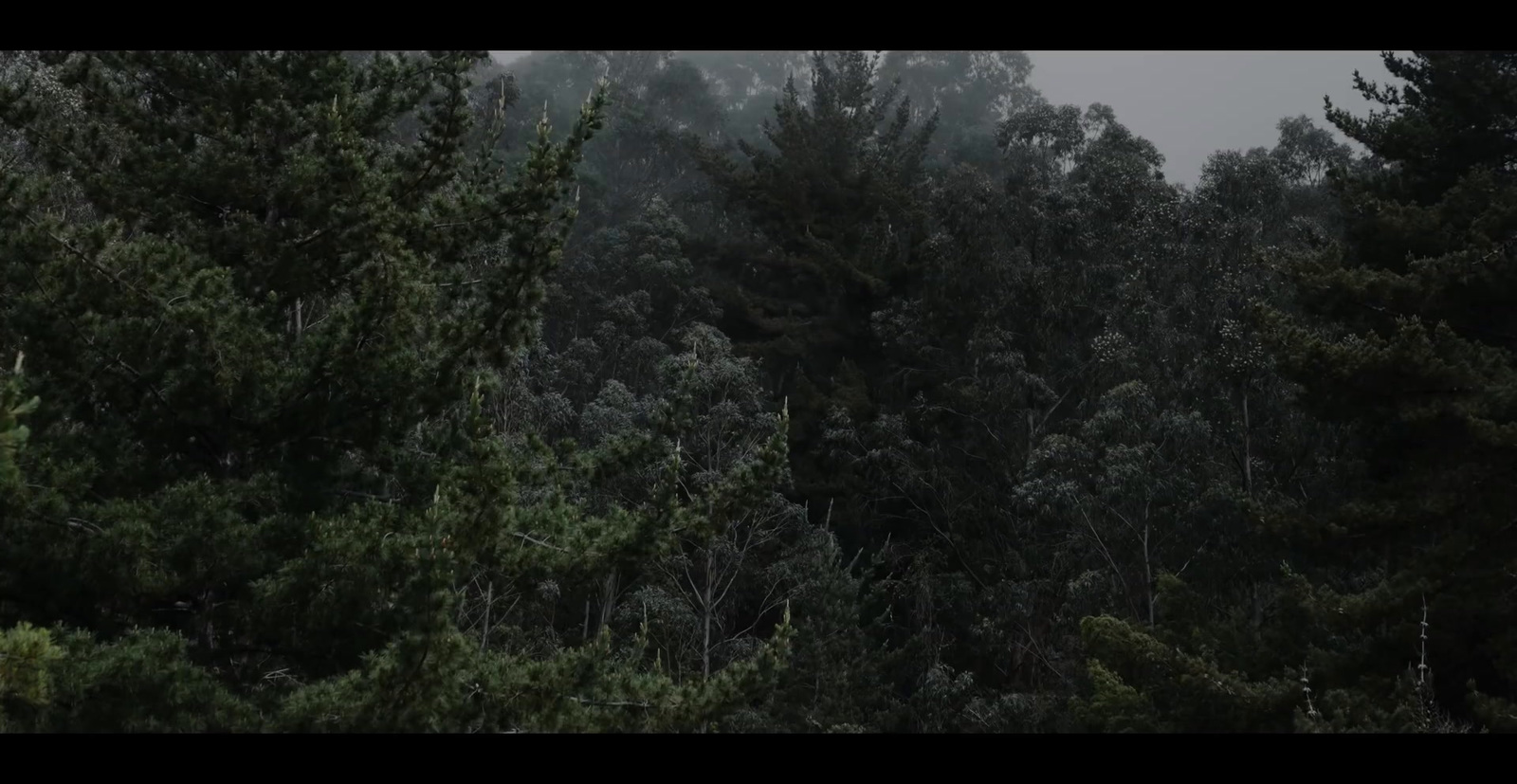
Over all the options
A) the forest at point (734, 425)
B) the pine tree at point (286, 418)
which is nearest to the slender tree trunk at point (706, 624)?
the forest at point (734, 425)

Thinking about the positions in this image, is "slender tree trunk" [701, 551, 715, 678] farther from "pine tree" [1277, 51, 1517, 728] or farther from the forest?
"pine tree" [1277, 51, 1517, 728]

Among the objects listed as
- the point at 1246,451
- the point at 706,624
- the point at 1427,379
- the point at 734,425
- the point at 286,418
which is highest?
the point at 1427,379

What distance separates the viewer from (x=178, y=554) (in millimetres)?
4711

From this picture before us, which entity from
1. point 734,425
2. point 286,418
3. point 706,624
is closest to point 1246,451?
point 734,425

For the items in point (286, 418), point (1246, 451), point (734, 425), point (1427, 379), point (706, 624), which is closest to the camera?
point (286, 418)

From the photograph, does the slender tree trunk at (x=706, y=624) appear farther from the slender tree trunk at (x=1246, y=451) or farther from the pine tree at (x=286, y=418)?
the slender tree trunk at (x=1246, y=451)

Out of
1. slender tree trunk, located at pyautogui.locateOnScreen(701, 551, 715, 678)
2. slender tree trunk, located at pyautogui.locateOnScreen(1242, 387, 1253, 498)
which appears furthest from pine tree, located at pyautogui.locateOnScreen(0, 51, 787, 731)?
slender tree trunk, located at pyautogui.locateOnScreen(1242, 387, 1253, 498)

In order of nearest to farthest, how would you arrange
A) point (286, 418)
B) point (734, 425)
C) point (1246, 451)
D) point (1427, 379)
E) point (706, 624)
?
point (286, 418), point (1427, 379), point (706, 624), point (1246, 451), point (734, 425)

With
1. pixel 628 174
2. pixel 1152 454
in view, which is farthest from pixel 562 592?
pixel 628 174

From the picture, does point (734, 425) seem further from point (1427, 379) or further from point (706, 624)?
point (1427, 379)

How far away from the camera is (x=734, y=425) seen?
15977 mm

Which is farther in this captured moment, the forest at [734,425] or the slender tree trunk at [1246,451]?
the slender tree trunk at [1246,451]

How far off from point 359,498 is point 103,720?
1699 mm

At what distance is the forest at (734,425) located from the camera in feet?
15.5
